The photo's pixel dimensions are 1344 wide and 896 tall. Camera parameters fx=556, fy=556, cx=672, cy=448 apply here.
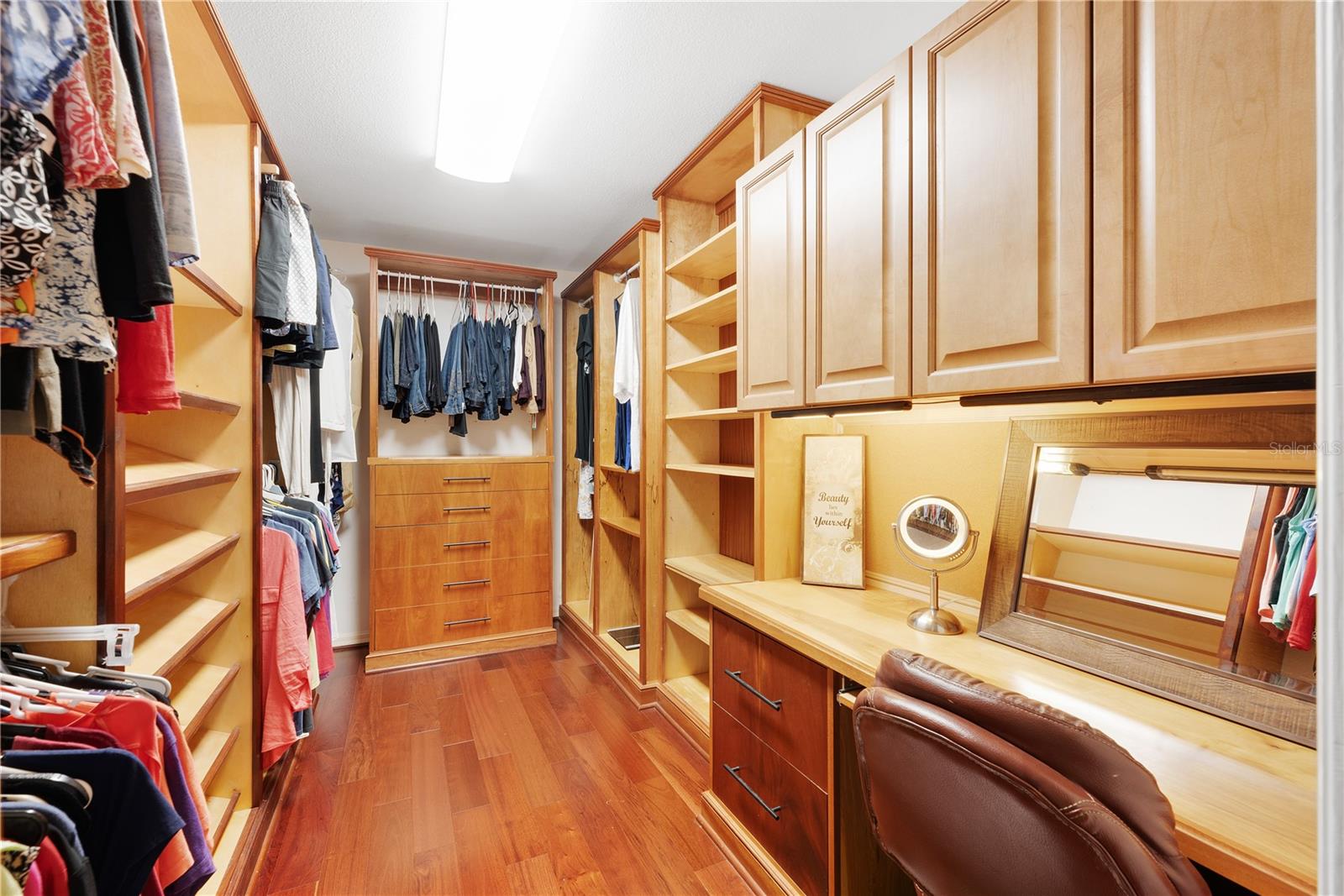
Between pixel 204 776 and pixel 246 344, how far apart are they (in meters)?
1.20

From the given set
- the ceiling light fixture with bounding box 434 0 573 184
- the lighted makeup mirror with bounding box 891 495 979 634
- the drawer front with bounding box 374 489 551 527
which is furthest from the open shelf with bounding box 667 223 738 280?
the drawer front with bounding box 374 489 551 527

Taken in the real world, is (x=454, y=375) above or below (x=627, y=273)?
below

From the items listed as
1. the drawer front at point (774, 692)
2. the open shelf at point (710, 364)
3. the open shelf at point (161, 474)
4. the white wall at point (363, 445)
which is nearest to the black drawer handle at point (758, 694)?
the drawer front at point (774, 692)

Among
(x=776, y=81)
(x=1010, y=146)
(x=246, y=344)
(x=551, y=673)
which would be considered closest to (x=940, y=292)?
(x=1010, y=146)

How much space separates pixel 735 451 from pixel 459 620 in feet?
6.24

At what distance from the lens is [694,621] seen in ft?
8.16

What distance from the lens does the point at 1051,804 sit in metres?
0.60

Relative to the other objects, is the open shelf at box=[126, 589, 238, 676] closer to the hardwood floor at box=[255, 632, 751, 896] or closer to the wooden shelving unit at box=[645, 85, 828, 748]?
the hardwood floor at box=[255, 632, 751, 896]

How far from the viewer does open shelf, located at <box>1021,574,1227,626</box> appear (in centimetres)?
101

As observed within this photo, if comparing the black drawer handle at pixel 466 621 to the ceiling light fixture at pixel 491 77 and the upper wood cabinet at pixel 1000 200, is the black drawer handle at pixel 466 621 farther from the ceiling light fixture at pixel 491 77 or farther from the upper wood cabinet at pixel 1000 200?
the upper wood cabinet at pixel 1000 200

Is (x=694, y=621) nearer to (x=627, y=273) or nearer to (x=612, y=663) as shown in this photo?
(x=612, y=663)

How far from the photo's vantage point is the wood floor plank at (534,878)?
156 centimetres

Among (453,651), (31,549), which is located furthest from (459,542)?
(31,549)

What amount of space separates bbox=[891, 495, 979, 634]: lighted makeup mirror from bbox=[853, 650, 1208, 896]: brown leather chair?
2.06 feet
